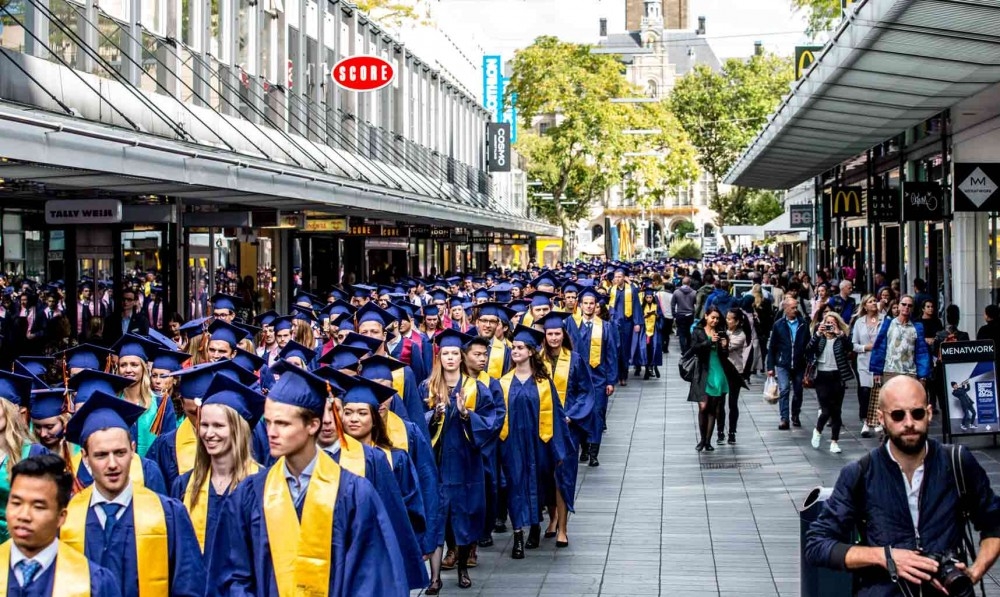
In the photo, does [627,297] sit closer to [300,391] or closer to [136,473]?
[136,473]

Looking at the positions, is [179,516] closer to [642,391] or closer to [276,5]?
[642,391]

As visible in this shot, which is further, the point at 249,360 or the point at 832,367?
the point at 832,367

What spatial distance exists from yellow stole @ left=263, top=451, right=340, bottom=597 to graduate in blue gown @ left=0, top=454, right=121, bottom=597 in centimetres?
100

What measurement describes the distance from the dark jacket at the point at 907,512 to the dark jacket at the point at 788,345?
12492 mm

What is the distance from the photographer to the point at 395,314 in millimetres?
13789

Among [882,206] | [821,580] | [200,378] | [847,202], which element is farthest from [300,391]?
[847,202]

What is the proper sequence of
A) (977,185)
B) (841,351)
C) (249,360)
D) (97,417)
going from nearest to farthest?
(97,417)
(249,360)
(841,351)
(977,185)

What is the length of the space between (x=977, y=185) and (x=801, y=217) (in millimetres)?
26162

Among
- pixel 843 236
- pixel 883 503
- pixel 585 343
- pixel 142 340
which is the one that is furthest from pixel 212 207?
pixel 883 503

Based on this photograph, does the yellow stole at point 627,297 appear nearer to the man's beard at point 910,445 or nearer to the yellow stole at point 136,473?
the yellow stole at point 136,473

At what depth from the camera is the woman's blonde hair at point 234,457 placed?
646cm

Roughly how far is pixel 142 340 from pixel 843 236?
96.0 feet

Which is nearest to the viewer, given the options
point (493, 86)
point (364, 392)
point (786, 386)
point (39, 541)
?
point (39, 541)

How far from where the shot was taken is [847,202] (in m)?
27.3
